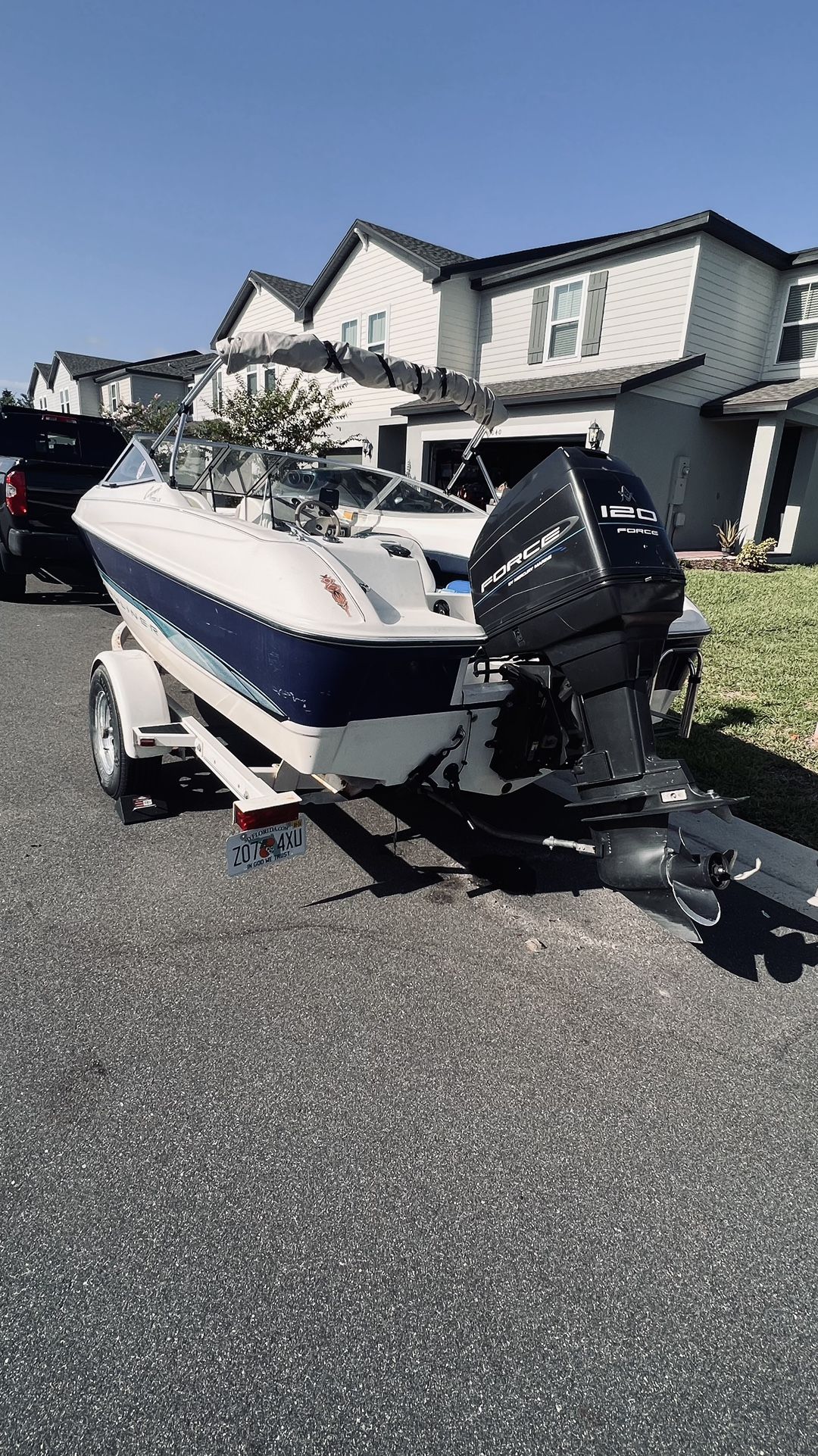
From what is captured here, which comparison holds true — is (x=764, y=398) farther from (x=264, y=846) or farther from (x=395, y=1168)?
(x=395, y=1168)

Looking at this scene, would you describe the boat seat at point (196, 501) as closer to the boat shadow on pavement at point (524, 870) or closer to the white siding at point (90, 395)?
the boat shadow on pavement at point (524, 870)

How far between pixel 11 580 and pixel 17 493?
1621 millimetres

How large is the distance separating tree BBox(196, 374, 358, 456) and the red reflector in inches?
504

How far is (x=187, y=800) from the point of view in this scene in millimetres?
4465

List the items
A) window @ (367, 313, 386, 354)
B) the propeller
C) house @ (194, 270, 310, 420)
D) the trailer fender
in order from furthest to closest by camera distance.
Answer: house @ (194, 270, 310, 420) → window @ (367, 313, 386, 354) → the trailer fender → the propeller

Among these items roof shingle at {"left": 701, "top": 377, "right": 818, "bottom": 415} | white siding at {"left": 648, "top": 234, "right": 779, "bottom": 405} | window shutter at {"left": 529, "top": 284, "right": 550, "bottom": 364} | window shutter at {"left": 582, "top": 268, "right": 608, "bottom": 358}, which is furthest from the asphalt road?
window shutter at {"left": 529, "top": 284, "right": 550, "bottom": 364}

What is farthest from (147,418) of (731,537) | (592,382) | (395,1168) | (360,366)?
(395,1168)

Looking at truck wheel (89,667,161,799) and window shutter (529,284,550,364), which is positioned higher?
window shutter (529,284,550,364)

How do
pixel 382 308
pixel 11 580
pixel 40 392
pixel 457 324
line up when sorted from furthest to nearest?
pixel 40 392, pixel 382 308, pixel 457 324, pixel 11 580

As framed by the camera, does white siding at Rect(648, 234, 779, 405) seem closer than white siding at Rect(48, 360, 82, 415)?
Yes

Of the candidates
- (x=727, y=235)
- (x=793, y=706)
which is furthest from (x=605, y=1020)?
(x=727, y=235)

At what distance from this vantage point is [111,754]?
14.0ft

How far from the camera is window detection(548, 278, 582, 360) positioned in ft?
48.0

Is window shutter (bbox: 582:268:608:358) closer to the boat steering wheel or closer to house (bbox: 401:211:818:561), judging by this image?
house (bbox: 401:211:818:561)
